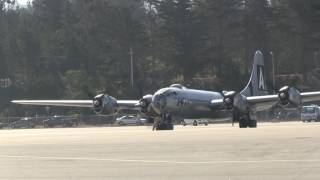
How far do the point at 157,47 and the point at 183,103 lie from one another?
82579mm

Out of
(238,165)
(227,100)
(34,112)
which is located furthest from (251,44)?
(238,165)

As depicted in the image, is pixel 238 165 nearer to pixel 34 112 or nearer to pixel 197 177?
pixel 197 177

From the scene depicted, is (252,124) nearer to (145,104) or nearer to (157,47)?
(145,104)

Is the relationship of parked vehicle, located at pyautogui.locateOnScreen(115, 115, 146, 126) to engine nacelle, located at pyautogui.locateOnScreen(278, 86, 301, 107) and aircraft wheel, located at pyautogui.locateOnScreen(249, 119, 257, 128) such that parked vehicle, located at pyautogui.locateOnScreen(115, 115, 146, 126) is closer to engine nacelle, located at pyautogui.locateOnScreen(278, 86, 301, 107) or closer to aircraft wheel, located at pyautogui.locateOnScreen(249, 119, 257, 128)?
aircraft wheel, located at pyautogui.locateOnScreen(249, 119, 257, 128)

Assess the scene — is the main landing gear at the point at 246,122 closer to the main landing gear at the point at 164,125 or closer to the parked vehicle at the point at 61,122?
the main landing gear at the point at 164,125

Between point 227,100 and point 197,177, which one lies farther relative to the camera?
point 227,100

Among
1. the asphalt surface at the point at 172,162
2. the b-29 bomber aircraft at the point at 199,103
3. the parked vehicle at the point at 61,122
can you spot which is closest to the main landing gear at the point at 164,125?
the b-29 bomber aircraft at the point at 199,103

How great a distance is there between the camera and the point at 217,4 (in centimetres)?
13938

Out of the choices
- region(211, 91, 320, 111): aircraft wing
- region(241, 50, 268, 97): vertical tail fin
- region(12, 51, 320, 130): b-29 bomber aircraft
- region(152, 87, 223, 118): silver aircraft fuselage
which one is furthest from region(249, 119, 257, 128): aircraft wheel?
region(241, 50, 268, 97): vertical tail fin

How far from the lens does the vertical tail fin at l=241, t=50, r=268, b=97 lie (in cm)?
7012

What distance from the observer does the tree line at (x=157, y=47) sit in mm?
131875

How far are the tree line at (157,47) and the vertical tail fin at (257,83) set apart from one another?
5153 centimetres

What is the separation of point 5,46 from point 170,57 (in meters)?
37.7

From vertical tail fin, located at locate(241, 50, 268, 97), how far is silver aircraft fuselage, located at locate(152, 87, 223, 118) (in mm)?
9725
